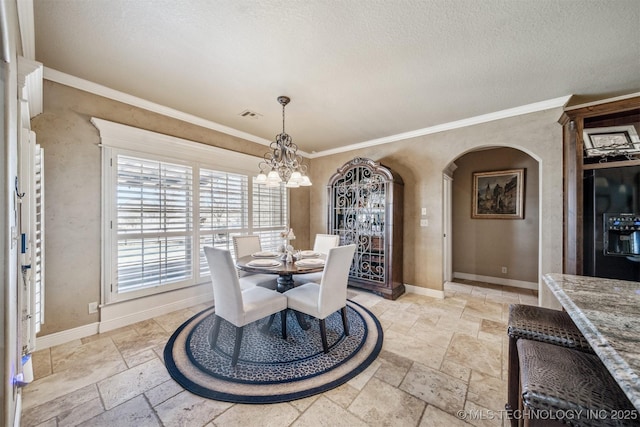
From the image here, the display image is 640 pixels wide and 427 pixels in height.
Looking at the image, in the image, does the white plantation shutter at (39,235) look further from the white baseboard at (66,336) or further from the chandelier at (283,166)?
the chandelier at (283,166)

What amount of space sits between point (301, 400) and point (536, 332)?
4.76ft

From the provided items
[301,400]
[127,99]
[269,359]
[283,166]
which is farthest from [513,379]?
[127,99]

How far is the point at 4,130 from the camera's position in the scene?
40.8 inches

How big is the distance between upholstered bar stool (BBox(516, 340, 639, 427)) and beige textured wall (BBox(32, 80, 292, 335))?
3.53 metres

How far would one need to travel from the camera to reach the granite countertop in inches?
23.4

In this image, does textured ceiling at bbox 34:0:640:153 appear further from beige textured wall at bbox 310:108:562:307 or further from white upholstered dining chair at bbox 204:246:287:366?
white upholstered dining chair at bbox 204:246:287:366

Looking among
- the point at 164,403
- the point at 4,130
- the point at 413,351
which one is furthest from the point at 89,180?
the point at 413,351

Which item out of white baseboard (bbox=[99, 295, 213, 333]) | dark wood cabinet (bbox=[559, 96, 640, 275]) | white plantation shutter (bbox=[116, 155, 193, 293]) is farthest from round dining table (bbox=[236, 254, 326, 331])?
dark wood cabinet (bbox=[559, 96, 640, 275])

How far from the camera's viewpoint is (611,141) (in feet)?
7.72

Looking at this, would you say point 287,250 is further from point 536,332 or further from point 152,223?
point 536,332

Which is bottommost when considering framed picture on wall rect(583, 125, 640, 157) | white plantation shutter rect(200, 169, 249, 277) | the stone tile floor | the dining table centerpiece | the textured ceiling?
the stone tile floor

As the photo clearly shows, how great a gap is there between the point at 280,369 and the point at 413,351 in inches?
47.8

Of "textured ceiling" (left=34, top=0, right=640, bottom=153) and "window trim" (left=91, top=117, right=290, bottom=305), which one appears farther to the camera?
"window trim" (left=91, top=117, right=290, bottom=305)

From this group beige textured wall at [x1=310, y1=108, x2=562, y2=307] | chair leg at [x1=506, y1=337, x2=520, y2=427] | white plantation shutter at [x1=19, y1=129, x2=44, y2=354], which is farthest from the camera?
beige textured wall at [x1=310, y1=108, x2=562, y2=307]
